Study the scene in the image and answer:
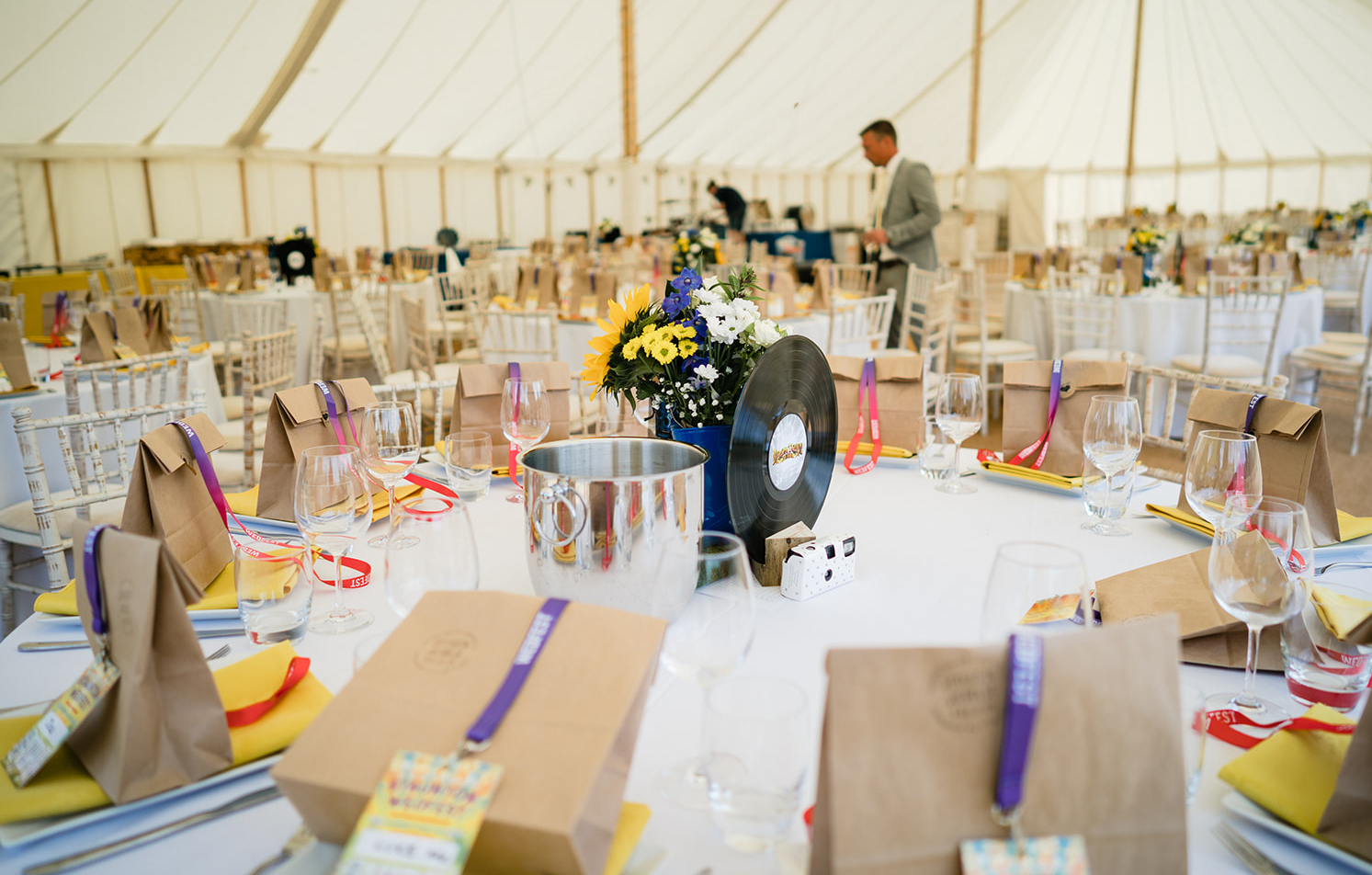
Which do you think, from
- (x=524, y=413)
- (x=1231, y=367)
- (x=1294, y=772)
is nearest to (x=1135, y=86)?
(x=1231, y=367)

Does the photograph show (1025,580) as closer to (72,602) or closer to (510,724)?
(510,724)

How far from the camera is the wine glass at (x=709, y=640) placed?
81 cm

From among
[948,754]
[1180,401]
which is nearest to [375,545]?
[948,754]

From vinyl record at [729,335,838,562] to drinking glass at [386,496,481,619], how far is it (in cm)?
38

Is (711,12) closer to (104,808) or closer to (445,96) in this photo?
(445,96)

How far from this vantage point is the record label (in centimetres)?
125

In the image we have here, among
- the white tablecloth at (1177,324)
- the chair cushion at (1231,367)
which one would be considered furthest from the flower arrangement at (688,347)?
the white tablecloth at (1177,324)

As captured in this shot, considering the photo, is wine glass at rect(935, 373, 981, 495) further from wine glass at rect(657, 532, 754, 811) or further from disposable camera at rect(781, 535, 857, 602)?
wine glass at rect(657, 532, 754, 811)

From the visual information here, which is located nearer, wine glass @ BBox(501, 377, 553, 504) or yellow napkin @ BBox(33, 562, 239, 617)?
yellow napkin @ BBox(33, 562, 239, 617)

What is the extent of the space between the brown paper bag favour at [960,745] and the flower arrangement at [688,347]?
699 millimetres

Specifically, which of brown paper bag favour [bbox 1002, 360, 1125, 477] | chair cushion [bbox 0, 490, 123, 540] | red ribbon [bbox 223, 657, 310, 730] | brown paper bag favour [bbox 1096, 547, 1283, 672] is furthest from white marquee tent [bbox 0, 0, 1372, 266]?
red ribbon [bbox 223, 657, 310, 730]

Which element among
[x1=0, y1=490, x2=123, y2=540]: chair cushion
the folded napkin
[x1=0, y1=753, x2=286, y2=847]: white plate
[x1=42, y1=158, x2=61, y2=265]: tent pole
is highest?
[x1=42, y1=158, x2=61, y2=265]: tent pole

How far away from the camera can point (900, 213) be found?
552cm

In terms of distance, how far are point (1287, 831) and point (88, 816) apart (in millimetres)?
1035
